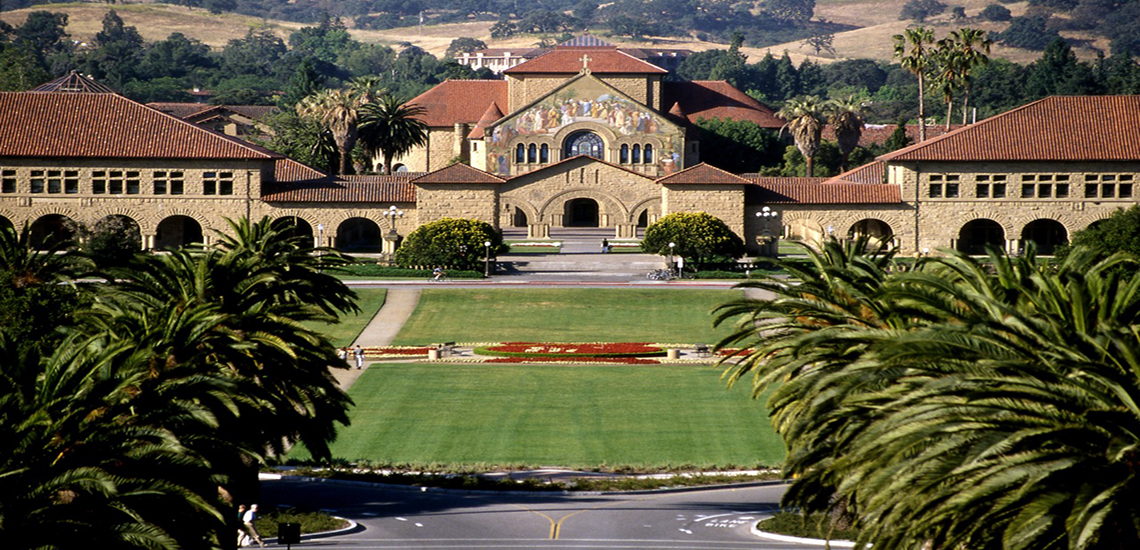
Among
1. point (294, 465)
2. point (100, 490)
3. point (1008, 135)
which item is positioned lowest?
point (294, 465)

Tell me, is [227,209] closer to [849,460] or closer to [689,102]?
[689,102]

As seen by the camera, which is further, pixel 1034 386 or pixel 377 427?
pixel 377 427

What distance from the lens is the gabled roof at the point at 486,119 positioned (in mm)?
109625

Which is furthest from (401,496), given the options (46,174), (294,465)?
(46,174)

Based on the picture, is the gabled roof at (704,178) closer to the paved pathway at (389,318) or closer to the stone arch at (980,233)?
the stone arch at (980,233)

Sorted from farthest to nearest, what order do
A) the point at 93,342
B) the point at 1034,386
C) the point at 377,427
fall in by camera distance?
the point at 377,427 → the point at 93,342 → the point at 1034,386

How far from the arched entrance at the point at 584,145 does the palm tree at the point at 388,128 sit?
32.1 feet

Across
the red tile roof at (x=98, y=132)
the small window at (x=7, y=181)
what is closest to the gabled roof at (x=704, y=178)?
the red tile roof at (x=98, y=132)

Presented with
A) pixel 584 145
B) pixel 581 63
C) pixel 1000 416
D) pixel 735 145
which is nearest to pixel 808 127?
pixel 735 145

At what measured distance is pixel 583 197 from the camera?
94.6 m

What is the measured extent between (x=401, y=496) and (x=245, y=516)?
20.7 feet

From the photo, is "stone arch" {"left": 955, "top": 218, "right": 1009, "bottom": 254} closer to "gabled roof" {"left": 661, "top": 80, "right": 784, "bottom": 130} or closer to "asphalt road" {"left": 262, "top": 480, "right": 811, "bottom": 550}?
"gabled roof" {"left": 661, "top": 80, "right": 784, "bottom": 130}

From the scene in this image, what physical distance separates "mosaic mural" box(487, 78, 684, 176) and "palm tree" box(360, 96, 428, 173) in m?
5.63

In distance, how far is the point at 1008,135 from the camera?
86.0 meters
